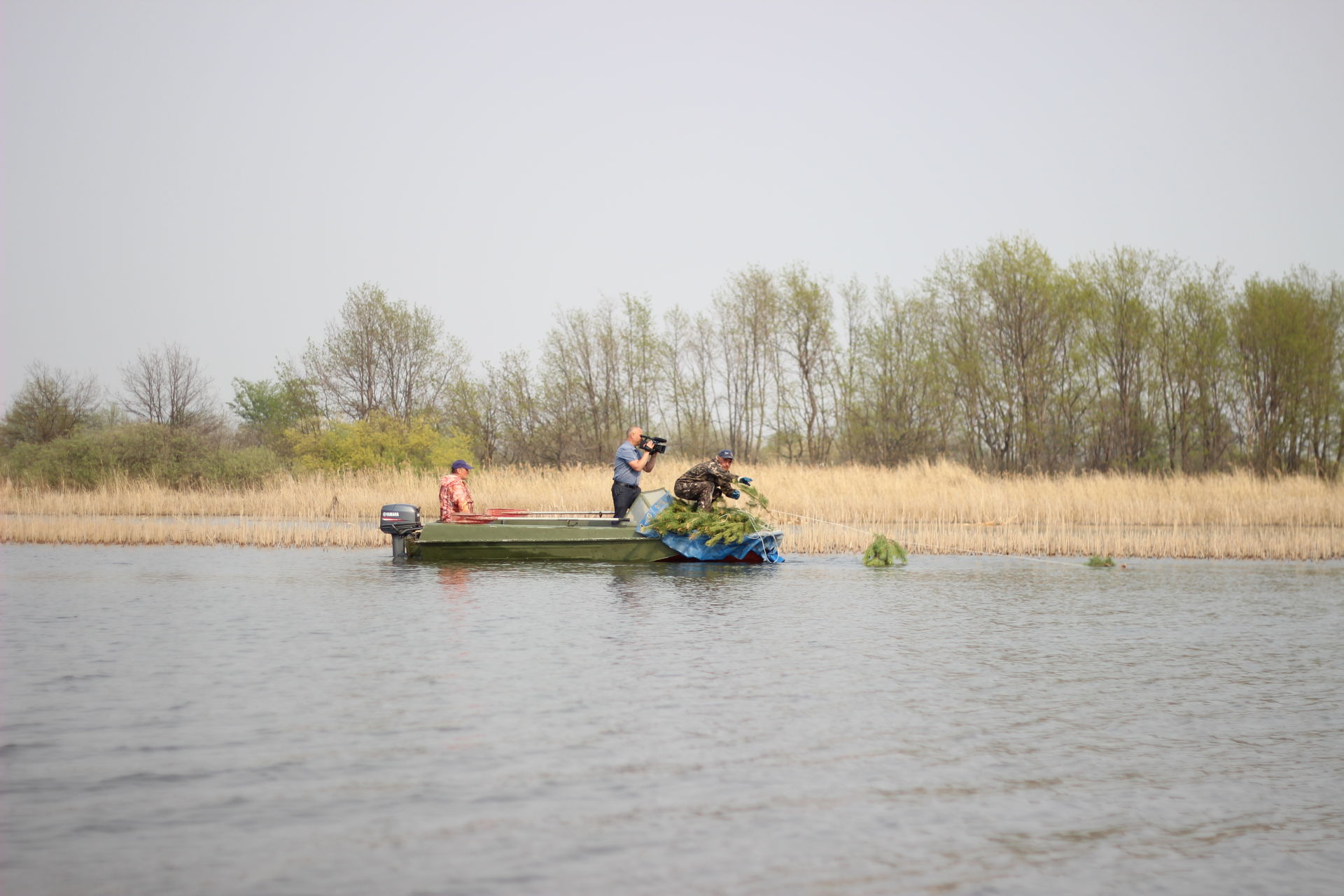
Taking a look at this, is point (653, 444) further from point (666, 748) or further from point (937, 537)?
point (666, 748)

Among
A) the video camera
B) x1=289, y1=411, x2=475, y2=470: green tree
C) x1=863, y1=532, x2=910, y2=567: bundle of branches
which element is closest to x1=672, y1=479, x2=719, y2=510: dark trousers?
the video camera

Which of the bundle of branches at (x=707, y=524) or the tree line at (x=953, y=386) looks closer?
the bundle of branches at (x=707, y=524)

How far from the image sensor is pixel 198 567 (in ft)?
55.8

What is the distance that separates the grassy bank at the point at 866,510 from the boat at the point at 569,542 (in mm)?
2504

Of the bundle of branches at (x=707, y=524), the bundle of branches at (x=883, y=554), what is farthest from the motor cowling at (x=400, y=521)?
the bundle of branches at (x=883, y=554)

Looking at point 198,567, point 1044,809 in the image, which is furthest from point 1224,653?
point 198,567

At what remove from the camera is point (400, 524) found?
58.0ft

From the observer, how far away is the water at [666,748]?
512 cm

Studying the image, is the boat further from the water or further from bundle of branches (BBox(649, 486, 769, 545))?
the water

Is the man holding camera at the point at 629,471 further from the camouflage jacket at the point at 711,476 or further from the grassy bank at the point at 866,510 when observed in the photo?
the grassy bank at the point at 866,510

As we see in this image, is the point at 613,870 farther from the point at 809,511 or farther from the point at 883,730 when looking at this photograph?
the point at 809,511

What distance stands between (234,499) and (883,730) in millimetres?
24649

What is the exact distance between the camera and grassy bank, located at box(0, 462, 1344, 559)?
20344mm

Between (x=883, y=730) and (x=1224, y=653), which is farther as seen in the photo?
(x=1224, y=653)
